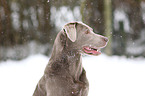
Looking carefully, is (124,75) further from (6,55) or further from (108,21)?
(6,55)

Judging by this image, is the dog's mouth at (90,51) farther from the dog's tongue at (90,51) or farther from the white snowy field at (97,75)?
the white snowy field at (97,75)

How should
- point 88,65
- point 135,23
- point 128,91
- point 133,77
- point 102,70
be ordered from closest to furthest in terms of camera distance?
point 128,91 < point 133,77 < point 102,70 < point 88,65 < point 135,23

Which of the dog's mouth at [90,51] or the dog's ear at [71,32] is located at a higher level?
the dog's ear at [71,32]

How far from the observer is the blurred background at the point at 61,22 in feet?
25.0

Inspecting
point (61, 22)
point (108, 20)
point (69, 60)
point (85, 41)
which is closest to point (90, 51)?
point (85, 41)

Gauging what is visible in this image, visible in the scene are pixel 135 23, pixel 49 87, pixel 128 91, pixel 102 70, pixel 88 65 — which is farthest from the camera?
pixel 135 23

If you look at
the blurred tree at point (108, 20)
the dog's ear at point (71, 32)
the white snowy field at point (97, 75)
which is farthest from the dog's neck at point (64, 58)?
the blurred tree at point (108, 20)

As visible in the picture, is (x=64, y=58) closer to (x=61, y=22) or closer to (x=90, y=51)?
(x=90, y=51)

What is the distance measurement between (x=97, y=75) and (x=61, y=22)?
263 centimetres

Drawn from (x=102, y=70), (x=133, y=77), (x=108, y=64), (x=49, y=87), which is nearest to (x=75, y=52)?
(x=49, y=87)

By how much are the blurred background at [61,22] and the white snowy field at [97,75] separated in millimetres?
429

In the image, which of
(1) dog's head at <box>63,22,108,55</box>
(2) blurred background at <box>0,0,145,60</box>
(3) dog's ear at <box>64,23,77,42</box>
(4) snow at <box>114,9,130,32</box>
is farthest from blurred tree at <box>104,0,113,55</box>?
(3) dog's ear at <box>64,23,77,42</box>

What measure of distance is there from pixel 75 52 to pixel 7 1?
20.6 ft

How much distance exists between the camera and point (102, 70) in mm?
6496
